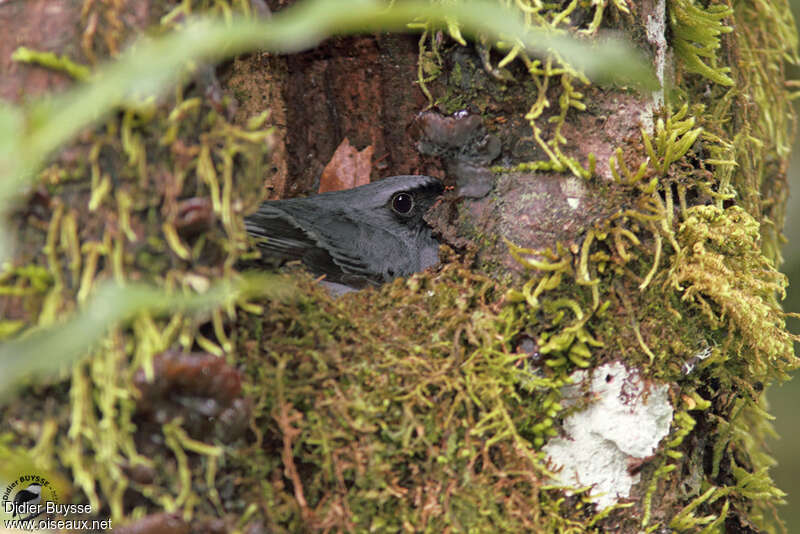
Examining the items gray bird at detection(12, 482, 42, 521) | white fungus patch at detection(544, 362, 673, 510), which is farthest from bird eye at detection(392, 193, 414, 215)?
gray bird at detection(12, 482, 42, 521)

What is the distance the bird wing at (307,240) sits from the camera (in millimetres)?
3117

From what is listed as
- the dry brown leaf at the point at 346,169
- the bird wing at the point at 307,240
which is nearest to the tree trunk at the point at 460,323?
the bird wing at the point at 307,240

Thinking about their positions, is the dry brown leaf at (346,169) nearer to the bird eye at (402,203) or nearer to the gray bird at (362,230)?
the gray bird at (362,230)

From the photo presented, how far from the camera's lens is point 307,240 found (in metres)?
3.31

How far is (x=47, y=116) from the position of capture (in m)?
1.21

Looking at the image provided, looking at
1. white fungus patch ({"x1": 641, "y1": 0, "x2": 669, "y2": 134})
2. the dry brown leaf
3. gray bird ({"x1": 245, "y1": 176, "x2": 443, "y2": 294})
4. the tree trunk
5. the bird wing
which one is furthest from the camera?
the dry brown leaf

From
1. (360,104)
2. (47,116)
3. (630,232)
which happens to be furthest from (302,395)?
(360,104)

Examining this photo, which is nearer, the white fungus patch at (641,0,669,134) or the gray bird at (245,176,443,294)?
the white fungus patch at (641,0,669,134)

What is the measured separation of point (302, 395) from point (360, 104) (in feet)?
6.96

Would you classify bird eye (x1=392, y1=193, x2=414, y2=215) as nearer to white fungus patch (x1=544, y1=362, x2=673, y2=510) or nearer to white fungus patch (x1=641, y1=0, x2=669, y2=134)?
white fungus patch (x1=641, y1=0, x2=669, y2=134)

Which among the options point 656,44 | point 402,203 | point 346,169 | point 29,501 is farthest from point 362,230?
point 29,501

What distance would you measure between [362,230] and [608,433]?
1.94 m

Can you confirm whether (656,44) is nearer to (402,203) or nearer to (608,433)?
(608,433)

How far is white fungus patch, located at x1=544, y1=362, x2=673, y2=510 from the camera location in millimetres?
2059
